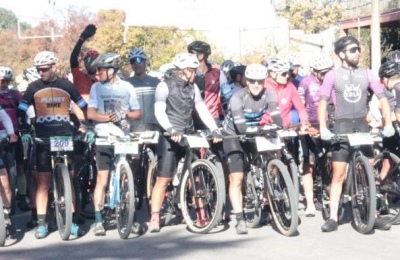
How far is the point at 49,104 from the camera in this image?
10.1 metres

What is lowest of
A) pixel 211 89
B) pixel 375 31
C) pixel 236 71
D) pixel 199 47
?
pixel 211 89

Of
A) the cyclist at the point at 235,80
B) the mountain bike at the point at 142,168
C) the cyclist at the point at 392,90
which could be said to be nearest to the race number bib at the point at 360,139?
the cyclist at the point at 392,90

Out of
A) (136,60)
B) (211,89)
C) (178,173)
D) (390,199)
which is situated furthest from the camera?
(136,60)

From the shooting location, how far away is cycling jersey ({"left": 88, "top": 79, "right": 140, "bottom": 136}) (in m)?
10.1

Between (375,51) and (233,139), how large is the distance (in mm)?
14746

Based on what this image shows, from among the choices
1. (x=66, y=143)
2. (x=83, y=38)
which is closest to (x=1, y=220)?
(x=66, y=143)

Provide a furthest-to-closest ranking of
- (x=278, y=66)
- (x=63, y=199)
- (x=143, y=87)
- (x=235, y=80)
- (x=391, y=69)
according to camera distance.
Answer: (x=235, y=80) < (x=143, y=87) < (x=278, y=66) < (x=391, y=69) < (x=63, y=199)

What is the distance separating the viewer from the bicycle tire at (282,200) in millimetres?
9336

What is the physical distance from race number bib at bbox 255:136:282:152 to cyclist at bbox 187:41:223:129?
1.78 metres

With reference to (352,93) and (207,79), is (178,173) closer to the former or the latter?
(207,79)

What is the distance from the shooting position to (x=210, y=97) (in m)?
11.6

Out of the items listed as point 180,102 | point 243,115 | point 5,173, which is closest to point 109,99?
point 180,102

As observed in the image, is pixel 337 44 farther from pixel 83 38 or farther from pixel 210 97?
pixel 83 38

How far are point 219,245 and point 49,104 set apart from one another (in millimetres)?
2647
